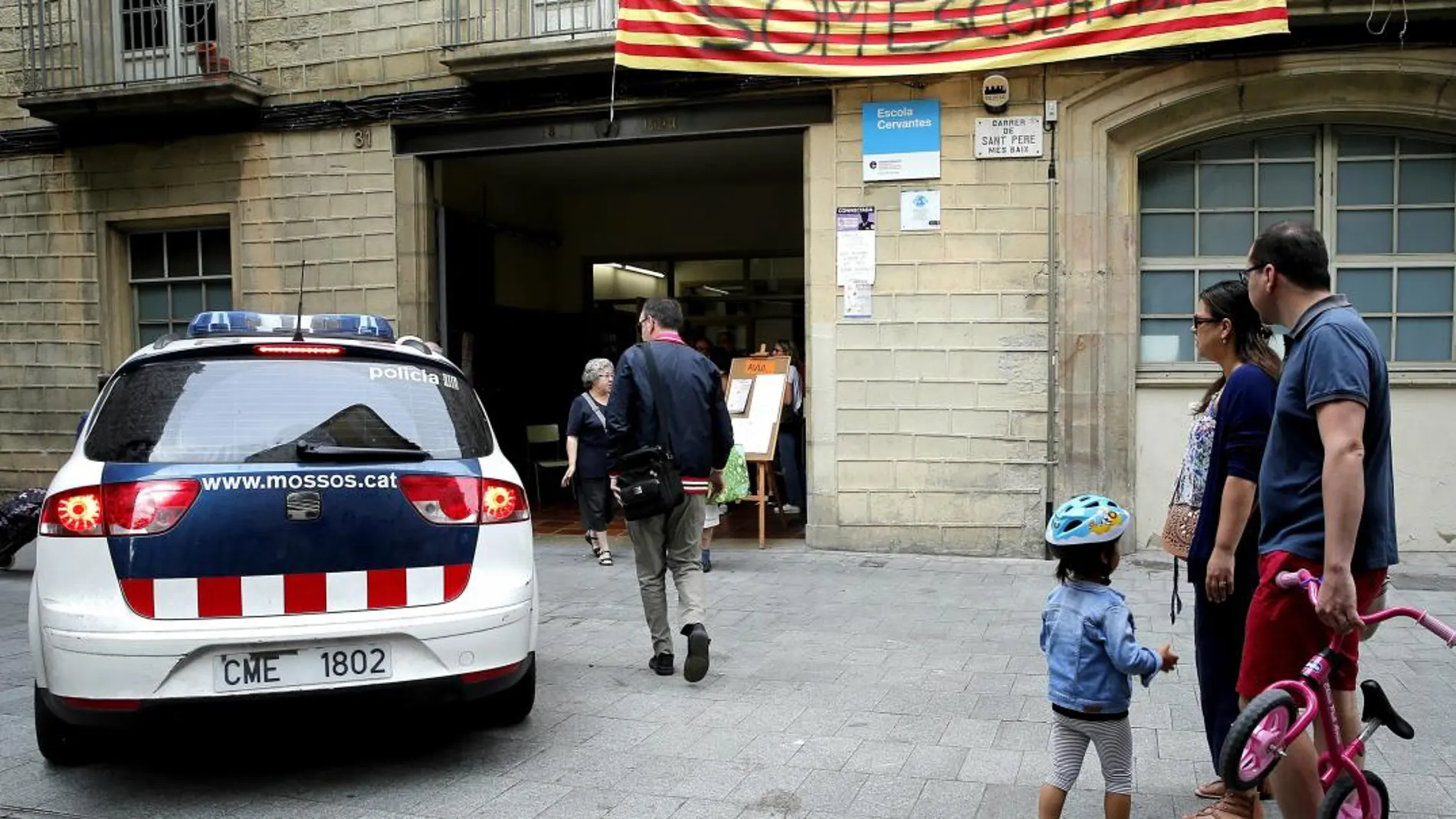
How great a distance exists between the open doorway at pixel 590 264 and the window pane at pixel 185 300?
2633 millimetres

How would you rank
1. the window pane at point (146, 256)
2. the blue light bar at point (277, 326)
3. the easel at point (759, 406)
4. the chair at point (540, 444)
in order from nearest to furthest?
the blue light bar at point (277, 326), the easel at point (759, 406), the window pane at point (146, 256), the chair at point (540, 444)

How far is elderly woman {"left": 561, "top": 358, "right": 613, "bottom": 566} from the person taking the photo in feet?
29.3

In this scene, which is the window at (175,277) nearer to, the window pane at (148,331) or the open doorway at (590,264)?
the window pane at (148,331)

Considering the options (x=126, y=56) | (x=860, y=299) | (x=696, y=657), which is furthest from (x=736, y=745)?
(x=126, y=56)

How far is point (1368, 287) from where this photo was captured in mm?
9352

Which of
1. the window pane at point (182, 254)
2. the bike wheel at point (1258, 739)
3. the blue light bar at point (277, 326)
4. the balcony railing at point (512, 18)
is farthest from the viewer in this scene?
the window pane at point (182, 254)

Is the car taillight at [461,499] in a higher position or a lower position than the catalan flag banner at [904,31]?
lower

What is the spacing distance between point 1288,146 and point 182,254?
1092cm

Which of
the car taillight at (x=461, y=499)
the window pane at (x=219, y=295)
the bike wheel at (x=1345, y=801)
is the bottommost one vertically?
the bike wheel at (x=1345, y=801)

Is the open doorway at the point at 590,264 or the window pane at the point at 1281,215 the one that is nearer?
the window pane at the point at 1281,215

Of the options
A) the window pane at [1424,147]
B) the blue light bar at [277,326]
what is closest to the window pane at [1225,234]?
the window pane at [1424,147]

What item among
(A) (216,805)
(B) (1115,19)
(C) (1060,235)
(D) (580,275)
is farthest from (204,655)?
(D) (580,275)

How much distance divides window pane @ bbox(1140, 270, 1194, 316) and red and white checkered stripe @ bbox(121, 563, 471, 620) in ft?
23.6

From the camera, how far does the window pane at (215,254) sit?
12031 millimetres
